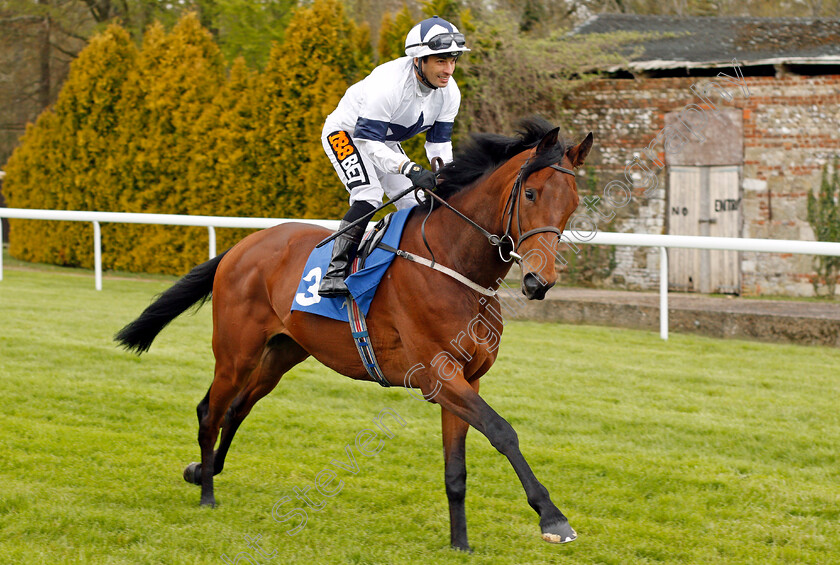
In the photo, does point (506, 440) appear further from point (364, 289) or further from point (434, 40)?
point (434, 40)

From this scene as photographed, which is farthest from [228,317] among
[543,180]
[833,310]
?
[833,310]

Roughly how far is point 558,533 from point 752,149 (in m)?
9.49

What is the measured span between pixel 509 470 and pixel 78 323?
517 cm

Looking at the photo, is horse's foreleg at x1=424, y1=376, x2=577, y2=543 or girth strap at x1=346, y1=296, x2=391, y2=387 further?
girth strap at x1=346, y1=296, x2=391, y2=387

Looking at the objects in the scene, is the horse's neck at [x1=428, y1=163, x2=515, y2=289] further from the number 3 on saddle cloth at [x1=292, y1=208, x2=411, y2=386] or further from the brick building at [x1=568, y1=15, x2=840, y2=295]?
the brick building at [x1=568, y1=15, x2=840, y2=295]

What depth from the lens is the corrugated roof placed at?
11.5m

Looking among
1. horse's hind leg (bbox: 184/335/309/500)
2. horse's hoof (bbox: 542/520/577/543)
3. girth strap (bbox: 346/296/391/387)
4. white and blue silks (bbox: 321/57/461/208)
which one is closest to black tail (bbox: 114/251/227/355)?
horse's hind leg (bbox: 184/335/309/500)

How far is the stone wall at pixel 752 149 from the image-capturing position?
1103cm

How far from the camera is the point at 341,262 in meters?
3.73

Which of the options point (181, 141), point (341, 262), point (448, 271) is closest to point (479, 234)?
point (448, 271)

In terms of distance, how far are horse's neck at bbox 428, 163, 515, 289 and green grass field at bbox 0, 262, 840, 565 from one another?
1.09 metres

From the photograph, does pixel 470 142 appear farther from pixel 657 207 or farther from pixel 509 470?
pixel 657 207

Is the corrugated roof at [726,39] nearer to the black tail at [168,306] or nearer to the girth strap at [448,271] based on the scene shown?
the black tail at [168,306]

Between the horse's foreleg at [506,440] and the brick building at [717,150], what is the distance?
7969 millimetres
